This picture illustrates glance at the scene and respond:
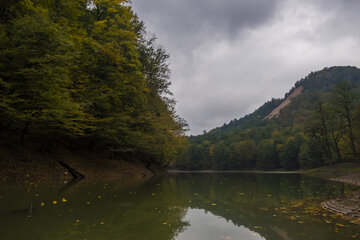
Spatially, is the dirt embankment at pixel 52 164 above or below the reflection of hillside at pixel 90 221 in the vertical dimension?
above

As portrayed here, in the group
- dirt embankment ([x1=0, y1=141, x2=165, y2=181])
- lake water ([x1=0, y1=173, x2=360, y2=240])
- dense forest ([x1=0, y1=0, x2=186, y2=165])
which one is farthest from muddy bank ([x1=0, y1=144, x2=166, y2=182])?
lake water ([x1=0, y1=173, x2=360, y2=240])

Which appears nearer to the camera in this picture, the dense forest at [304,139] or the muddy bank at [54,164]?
the muddy bank at [54,164]

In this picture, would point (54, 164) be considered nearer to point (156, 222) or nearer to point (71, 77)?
point (71, 77)

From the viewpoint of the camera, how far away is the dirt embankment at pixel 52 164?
38.5 feet

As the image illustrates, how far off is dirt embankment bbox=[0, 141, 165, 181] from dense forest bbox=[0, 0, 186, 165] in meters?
0.81

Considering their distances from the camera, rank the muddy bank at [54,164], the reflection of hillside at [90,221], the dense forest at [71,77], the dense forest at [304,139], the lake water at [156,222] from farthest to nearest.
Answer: the dense forest at [304,139] → the muddy bank at [54,164] → the dense forest at [71,77] → the lake water at [156,222] → the reflection of hillside at [90,221]

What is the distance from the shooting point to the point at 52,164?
14391 millimetres

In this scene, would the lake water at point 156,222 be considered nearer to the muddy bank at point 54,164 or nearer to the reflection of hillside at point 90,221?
the reflection of hillside at point 90,221

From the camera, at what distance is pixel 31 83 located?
1037 centimetres

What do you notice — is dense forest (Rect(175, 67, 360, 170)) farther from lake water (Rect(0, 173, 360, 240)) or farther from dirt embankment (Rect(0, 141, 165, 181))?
lake water (Rect(0, 173, 360, 240))

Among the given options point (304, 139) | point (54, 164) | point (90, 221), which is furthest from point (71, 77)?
point (304, 139)

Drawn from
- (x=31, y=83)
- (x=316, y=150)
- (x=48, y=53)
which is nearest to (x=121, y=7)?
(x=48, y=53)

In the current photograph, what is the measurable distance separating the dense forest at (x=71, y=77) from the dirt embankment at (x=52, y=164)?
31.7 inches

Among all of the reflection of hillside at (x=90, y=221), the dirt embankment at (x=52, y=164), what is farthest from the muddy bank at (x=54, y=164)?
the reflection of hillside at (x=90, y=221)
